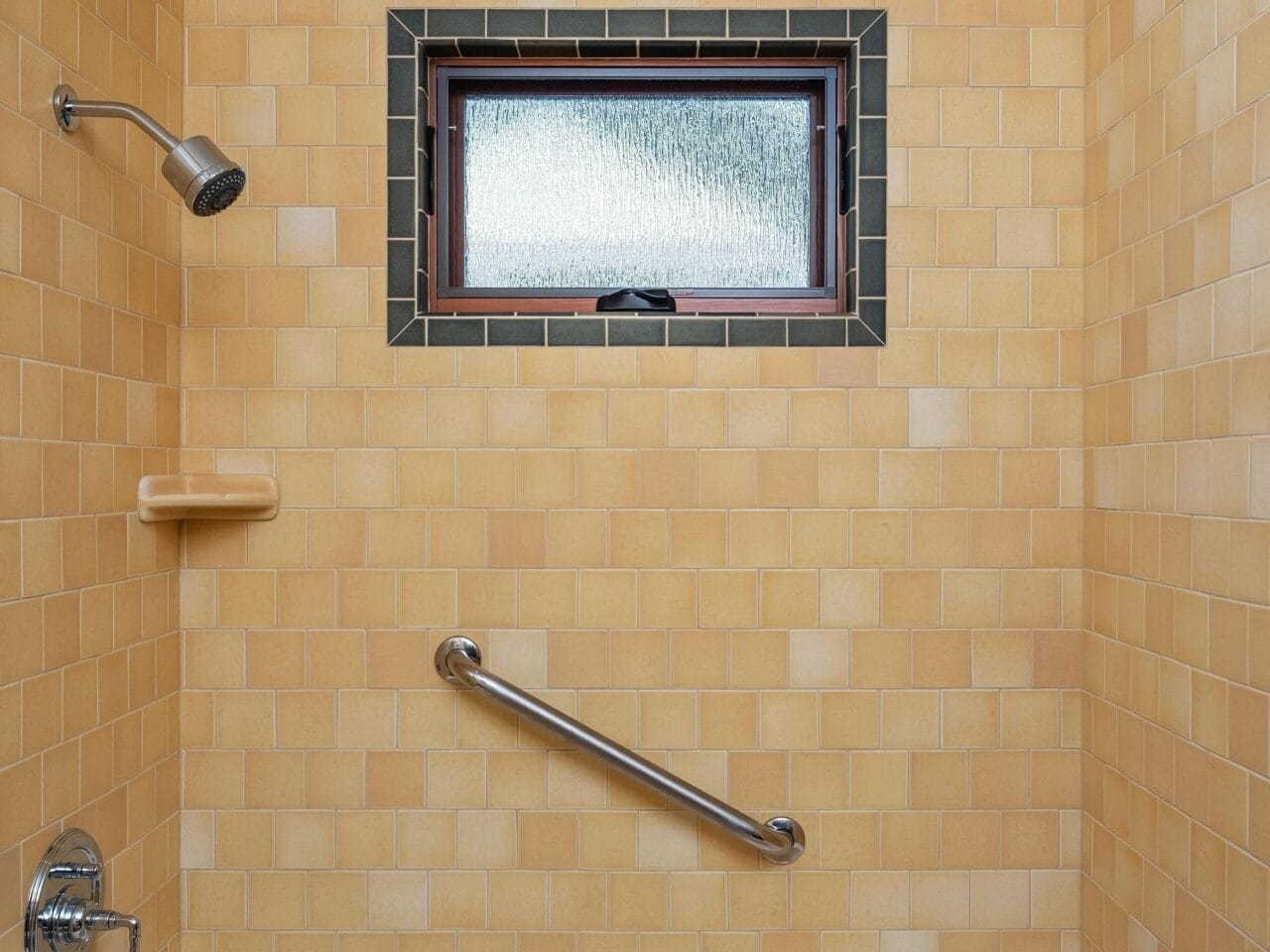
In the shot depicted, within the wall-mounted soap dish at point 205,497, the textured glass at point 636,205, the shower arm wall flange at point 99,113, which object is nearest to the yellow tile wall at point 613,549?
the wall-mounted soap dish at point 205,497

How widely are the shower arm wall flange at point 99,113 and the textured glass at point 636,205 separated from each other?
1.80 ft

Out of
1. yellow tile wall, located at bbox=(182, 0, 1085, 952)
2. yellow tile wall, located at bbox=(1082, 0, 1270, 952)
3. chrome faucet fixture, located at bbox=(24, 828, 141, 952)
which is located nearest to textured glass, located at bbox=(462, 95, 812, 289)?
yellow tile wall, located at bbox=(182, 0, 1085, 952)

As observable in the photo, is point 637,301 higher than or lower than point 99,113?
lower

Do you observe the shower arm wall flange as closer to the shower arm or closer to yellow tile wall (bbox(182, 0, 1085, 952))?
the shower arm

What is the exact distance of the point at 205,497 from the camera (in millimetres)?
1423

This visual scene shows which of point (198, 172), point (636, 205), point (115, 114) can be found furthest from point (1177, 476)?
point (115, 114)

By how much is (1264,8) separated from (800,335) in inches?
28.0

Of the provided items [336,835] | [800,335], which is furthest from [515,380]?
[336,835]

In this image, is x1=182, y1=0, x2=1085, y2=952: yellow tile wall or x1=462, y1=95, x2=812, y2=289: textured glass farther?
x1=462, y1=95, x2=812, y2=289: textured glass

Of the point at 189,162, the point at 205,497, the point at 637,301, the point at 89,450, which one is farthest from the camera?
the point at 637,301

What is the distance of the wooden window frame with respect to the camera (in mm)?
1587

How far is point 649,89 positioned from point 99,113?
34.0 inches

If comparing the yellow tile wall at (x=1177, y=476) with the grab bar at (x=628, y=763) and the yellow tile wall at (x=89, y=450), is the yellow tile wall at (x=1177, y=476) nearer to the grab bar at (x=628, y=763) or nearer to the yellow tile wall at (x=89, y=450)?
the grab bar at (x=628, y=763)

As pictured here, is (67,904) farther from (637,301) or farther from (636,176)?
(636,176)
